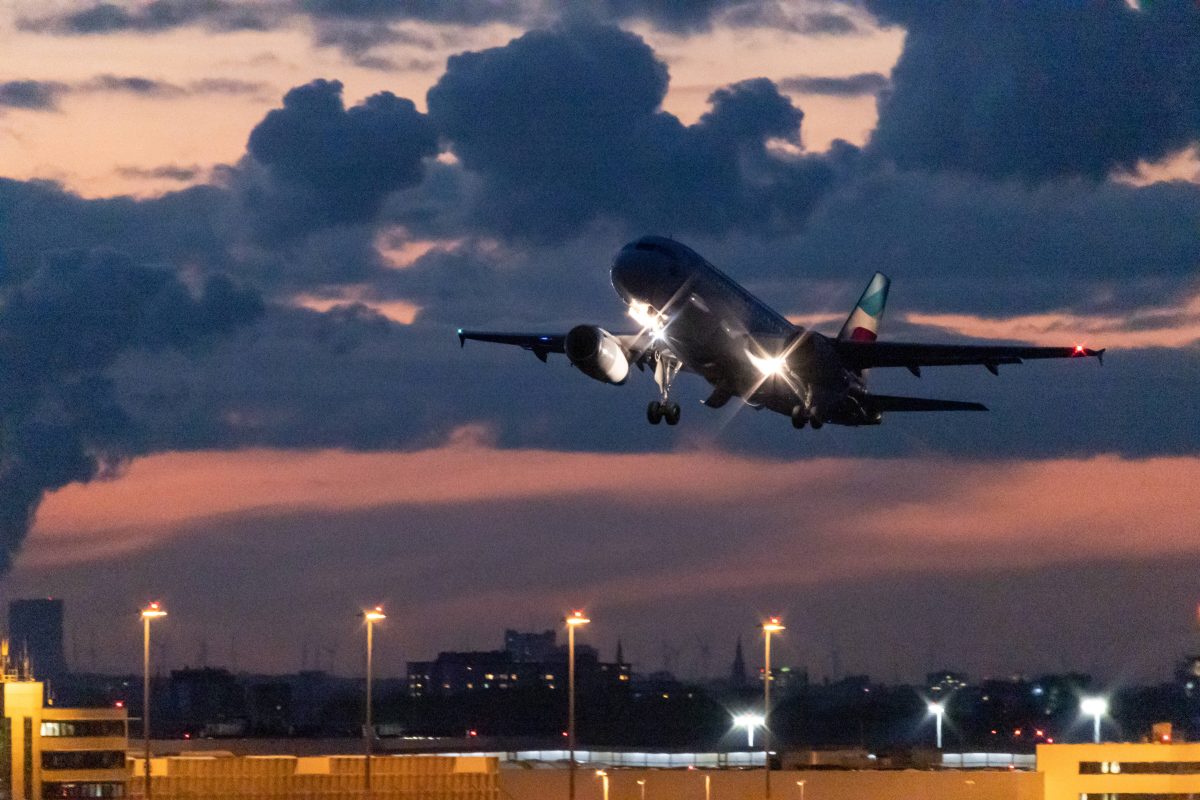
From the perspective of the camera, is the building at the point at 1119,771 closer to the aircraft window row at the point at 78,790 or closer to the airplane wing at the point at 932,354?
the airplane wing at the point at 932,354

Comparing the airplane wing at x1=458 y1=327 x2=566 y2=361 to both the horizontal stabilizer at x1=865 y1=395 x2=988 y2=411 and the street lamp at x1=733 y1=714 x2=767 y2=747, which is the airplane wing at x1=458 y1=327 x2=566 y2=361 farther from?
the street lamp at x1=733 y1=714 x2=767 y2=747

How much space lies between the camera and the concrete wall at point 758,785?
9231cm

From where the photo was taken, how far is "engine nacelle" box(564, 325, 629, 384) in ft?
270

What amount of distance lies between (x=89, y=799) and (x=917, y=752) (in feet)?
192

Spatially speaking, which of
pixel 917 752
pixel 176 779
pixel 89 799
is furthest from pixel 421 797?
pixel 89 799

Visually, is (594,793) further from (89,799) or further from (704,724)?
(704,724)

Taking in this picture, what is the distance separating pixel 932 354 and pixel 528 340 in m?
18.6

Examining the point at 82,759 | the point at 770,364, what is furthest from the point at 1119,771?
the point at 82,759

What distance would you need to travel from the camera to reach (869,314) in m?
122

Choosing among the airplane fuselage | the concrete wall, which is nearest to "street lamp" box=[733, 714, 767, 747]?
the concrete wall

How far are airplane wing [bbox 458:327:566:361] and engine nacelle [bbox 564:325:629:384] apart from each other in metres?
7.72

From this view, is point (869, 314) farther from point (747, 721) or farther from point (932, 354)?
point (747, 721)

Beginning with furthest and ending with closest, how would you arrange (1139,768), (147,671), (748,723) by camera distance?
(748,723) → (1139,768) → (147,671)

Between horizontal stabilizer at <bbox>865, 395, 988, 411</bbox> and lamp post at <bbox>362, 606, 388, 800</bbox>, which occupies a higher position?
horizontal stabilizer at <bbox>865, 395, 988, 411</bbox>
